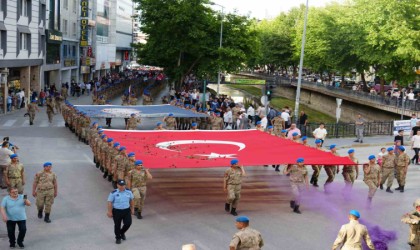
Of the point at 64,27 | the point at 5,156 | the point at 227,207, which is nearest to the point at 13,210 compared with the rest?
the point at 5,156

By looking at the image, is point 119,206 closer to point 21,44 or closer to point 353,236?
point 353,236

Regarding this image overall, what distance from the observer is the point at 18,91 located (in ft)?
147

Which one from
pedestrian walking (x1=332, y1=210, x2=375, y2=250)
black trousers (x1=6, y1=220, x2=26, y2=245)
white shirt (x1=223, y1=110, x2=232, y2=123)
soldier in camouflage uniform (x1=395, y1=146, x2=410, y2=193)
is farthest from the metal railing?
pedestrian walking (x1=332, y1=210, x2=375, y2=250)

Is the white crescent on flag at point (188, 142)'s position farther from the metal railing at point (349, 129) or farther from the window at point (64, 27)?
the window at point (64, 27)

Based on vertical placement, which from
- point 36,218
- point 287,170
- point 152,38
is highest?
point 152,38

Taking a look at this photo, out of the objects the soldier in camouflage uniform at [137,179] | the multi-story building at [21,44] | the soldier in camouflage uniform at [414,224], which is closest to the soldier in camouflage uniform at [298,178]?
the soldier in camouflage uniform at [137,179]

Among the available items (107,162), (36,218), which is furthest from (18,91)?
(36,218)

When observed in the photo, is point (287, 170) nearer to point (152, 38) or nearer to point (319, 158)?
point (319, 158)

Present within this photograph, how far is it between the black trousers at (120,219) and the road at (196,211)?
0.93 feet

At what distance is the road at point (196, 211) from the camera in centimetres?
1345

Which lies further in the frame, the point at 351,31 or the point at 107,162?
the point at 351,31

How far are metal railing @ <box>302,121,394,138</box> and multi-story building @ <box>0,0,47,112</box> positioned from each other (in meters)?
20.6

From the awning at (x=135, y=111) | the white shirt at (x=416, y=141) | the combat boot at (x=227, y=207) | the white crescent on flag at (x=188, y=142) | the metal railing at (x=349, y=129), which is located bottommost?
the combat boot at (x=227, y=207)

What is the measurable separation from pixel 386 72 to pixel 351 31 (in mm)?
5562
